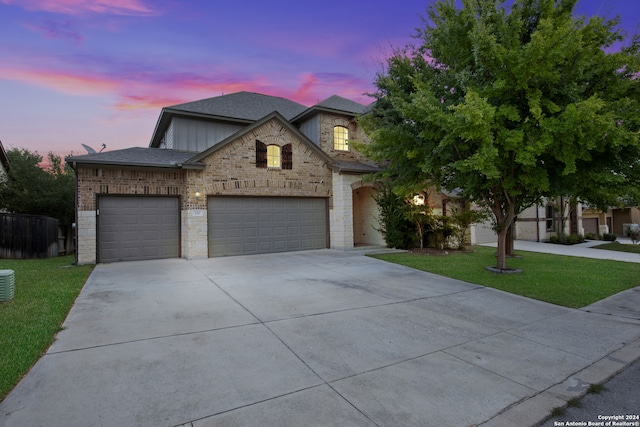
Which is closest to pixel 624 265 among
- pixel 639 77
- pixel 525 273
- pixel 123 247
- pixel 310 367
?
pixel 525 273

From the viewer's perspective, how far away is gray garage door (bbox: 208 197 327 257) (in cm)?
1264

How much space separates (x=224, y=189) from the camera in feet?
41.3

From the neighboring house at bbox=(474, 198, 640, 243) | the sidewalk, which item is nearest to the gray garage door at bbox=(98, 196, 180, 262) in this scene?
the sidewalk

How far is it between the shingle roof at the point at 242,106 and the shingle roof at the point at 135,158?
8.99 ft

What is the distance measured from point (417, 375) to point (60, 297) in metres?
6.90

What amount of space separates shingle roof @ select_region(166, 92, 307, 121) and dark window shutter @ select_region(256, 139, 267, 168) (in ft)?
8.87

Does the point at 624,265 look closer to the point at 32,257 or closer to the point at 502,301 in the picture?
the point at 502,301

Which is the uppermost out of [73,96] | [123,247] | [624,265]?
[73,96]

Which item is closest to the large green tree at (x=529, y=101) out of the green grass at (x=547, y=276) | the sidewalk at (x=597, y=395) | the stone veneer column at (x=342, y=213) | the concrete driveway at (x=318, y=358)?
the green grass at (x=547, y=276)

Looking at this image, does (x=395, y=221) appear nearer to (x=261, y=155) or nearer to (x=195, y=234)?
(x=261, y=155)

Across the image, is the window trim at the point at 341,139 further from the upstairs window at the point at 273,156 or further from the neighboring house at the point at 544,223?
the neighboring house at the point at 544,223

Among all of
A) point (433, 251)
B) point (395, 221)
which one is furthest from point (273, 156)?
point (433, 251)

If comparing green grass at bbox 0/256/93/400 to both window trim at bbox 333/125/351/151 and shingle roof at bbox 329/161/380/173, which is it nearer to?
shingle roof at bbox 329/161/380/173

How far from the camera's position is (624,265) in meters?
10.8
